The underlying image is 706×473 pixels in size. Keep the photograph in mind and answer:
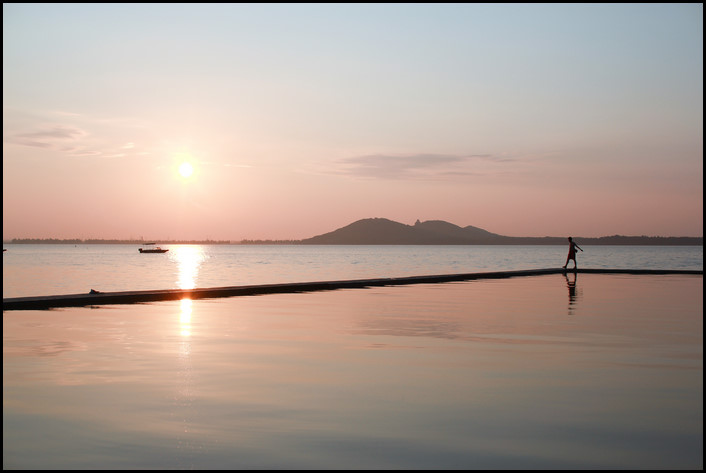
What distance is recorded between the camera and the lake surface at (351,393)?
21.4 ft

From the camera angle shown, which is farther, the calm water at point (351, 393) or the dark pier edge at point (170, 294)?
the dark pier edge at point (170, 294)

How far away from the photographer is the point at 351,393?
9055 mm

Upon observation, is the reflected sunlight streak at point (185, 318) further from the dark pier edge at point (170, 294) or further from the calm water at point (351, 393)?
the dark pier edge at point (170, 294)

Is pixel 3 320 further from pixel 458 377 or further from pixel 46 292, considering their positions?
pixel 46 292

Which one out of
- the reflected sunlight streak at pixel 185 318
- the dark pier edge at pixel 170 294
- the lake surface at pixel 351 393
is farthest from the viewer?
the dark pier edge at pixel 170 294

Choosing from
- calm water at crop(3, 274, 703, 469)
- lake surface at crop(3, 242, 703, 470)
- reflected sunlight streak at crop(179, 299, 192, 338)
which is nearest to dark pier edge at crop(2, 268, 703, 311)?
reflected sunlight streak at crop(179, 299, 192, 338)

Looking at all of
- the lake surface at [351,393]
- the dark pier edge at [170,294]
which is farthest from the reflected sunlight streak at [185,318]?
the dark pier edge at [170,294]

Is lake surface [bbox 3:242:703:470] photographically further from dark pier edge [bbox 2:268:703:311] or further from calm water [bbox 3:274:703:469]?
dark pier edge [bbox 2:268:703:311]

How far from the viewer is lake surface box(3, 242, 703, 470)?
6523 millimetres

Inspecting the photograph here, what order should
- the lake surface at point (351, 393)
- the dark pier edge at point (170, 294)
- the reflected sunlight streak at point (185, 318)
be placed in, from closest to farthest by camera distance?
the lake surface at point (351, 393) < the reflected sunlight streak at point (185, 318) < the dark pier edge at point (170, 294)

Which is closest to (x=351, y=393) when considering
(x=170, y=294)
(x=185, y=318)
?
(x=185, y=318)

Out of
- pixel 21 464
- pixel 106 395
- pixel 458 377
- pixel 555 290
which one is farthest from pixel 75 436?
pixel 555 290

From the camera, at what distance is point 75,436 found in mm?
7039

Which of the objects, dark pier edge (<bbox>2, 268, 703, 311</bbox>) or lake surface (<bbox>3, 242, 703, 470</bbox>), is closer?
lake surface (<bbox>3, 242, 703, 470</bbox>)
